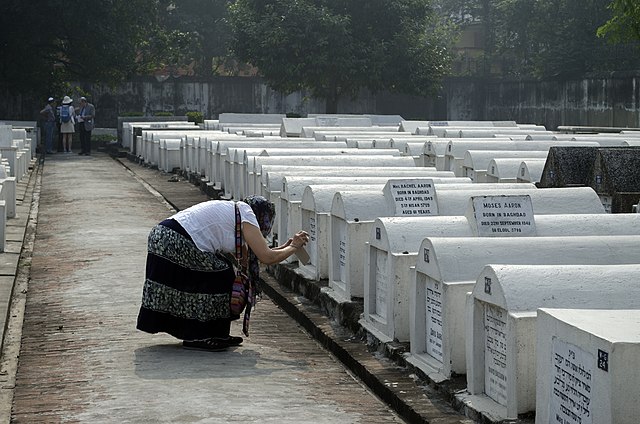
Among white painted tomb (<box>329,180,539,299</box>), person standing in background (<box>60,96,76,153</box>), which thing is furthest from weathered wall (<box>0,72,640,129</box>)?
white painted tomb (<box>329,180,539,299</box>)

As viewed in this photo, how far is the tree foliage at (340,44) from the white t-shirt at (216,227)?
30935 millimetres

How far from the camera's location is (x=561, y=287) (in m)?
5.80

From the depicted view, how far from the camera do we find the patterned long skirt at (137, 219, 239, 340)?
7.89 metres

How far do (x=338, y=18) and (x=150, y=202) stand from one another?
826 inches

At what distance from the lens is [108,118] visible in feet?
149

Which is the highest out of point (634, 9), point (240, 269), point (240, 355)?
point (634, 9)

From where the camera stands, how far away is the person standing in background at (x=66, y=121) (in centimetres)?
3222

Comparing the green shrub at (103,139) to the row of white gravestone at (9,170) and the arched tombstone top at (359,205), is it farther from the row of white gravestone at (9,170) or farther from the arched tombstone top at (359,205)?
the arched tombstone top at (359,205)

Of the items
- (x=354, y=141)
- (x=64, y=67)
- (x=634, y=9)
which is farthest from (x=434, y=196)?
(x=64, y=67)

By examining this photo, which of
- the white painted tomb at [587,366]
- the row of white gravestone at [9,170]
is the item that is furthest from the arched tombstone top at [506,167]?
the white painted tomb at [587,366]

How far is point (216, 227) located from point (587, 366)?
3577mm

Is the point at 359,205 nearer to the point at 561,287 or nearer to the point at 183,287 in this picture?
the point at 183,287

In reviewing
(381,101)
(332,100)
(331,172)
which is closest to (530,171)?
(331,172)

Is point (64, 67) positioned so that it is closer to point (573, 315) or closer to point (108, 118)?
point (108, 118)
